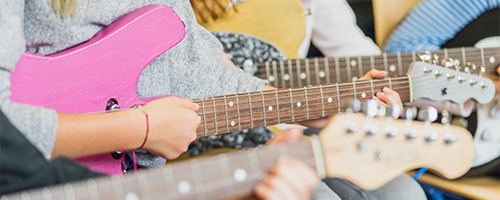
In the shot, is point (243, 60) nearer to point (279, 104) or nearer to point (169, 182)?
point (279, 104)

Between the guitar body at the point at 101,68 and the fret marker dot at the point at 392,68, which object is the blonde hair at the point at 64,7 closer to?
the guitar body at the point at 101,68

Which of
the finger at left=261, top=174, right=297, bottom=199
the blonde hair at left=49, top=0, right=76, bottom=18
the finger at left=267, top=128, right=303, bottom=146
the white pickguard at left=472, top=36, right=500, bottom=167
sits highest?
the blonde hair at left=49, top=0, right=76, bottom=18

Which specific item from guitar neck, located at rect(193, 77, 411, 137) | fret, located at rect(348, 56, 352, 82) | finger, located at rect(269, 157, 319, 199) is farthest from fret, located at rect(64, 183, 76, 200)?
fret, located at rect(348, 56, 352, 82)

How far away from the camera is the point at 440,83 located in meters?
1.05

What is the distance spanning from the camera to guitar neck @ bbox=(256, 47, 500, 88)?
1227 mm

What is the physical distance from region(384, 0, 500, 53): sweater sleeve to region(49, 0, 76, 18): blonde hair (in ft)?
3.10

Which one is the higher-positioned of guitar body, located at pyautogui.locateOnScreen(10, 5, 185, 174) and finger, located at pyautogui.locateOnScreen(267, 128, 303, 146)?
guitar body, located at pyautogui.locateOnScreen(10, 5, 185, 174)

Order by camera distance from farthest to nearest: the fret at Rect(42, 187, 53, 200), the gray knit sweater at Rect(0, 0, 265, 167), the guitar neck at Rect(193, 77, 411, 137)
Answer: the guitar neck at Rect(193, 77, 411, 137) < the gray knit sweater at Rect(0, 0, 265, 167) < the fret at Rect(42, 187, 53, 200)

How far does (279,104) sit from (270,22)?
1.40 feet

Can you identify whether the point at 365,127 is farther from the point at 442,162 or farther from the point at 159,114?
the point at 159,114

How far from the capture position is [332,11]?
56.7 inches

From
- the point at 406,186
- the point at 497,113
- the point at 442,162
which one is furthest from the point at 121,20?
the point at 497,113

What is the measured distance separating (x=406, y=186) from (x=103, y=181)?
0.68 metres

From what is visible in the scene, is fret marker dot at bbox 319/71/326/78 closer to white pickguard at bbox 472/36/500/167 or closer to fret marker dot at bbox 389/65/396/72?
fret marker dot at bbox 389/65/396/72
